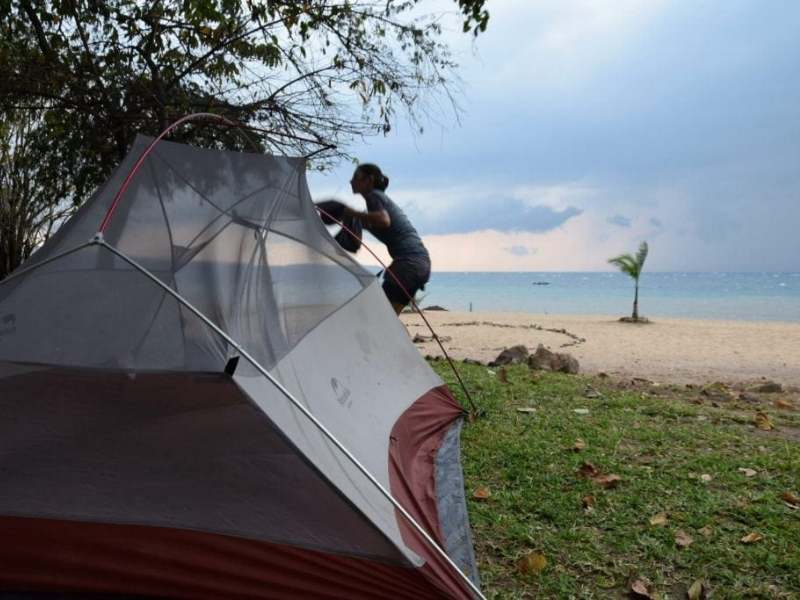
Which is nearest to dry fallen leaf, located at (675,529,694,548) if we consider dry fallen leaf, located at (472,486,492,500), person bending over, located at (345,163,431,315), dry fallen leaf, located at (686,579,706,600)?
dry fallen leaf, located at (686,579,706,600)

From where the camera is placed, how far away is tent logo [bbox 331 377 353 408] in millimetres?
3141

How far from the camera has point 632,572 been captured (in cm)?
289

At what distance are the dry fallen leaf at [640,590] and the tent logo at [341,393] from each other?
4.95ft

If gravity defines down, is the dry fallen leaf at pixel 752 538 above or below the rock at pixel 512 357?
below

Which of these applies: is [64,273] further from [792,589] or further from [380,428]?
[792,589]

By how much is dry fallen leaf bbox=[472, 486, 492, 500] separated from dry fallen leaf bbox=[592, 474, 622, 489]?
2.29 ft

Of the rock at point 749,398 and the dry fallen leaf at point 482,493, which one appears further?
the rock at point 749,398

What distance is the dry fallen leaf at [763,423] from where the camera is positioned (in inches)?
217

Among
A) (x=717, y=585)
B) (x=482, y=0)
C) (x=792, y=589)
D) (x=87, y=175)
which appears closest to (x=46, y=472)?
(x=717, y=585)

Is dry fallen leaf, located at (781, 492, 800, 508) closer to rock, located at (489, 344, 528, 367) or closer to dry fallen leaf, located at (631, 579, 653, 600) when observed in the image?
dry fallen leaf, located at (631, 579, 653, 600)

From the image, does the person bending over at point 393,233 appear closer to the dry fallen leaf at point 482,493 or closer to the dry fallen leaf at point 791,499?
the dry fallen leaf at point 482,493

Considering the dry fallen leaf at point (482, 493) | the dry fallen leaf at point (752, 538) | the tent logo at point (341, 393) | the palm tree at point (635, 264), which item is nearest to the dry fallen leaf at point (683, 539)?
the dry fallen leaf at point (752, 538)

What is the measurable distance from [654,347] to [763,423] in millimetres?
9447

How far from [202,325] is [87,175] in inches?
255
